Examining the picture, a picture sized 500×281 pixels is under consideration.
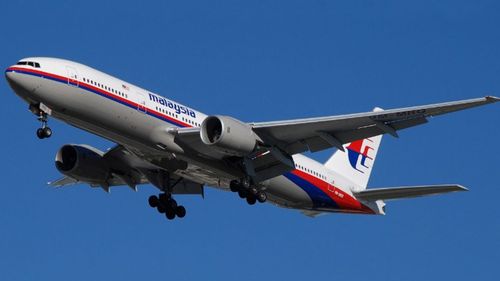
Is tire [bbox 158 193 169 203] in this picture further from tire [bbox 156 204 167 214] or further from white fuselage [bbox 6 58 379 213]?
white fuselage [bbox 6 58 379 213]

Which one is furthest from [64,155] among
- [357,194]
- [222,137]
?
[357,194]

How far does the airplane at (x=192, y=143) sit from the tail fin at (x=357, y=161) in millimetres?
1556

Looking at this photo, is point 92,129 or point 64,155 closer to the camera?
point 92,129

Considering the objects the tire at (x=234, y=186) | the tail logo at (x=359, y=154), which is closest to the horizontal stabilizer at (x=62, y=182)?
the tire at (x=234, y=186)

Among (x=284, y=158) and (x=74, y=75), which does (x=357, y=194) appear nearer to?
(x=284, y=158)

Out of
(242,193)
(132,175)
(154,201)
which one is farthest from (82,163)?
(242,193)

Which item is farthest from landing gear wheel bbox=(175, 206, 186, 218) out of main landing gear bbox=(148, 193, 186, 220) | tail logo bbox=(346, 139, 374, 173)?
tail logo bbox=(346, 139, 374, 173)

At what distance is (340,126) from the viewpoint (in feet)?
136

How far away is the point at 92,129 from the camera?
4091 centimetres

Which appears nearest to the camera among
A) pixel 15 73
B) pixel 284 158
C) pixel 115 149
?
pixel 15 73

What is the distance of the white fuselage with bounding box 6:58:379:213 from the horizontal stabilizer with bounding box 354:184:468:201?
4637 millimetres

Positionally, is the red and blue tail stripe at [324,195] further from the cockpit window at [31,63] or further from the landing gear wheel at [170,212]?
the cockpit window at [31,63]

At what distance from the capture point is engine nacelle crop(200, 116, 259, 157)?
41125 mm

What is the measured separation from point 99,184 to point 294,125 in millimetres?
10700
